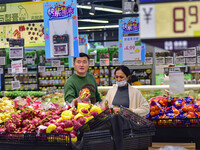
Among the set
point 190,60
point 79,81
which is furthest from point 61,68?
point 79,81

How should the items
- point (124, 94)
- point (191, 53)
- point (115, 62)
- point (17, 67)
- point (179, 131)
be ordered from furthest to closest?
point (115, 62), point (191, 53), point (17, 67), point (124, 94), point (179, 131)

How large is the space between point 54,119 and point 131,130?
0.75 m

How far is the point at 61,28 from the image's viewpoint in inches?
185

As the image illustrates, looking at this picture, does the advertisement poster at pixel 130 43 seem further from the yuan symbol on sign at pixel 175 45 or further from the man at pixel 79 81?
the yuan symbol on sign at pixel 175 45

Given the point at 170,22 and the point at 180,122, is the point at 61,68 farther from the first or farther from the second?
the point at 170,22

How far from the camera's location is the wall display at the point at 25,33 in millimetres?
6023

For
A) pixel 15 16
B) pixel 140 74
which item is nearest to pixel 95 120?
pixel 15 16

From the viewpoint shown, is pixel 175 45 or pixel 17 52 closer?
pixel 175 45

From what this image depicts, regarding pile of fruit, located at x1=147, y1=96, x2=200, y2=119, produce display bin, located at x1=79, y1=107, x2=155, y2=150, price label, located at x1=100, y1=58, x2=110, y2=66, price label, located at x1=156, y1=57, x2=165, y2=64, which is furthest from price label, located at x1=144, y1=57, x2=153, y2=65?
produce display bin, located at x1=79, y1=107, x2=155, y2=150

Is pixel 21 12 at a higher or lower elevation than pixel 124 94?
higher

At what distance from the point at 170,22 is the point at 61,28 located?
3.45 meters

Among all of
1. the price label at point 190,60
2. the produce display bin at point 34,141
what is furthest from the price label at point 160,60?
the produce display bin at point 34,141

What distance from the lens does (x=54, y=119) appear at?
8.38ft

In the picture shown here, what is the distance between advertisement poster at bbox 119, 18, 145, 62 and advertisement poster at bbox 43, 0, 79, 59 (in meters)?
1.84
